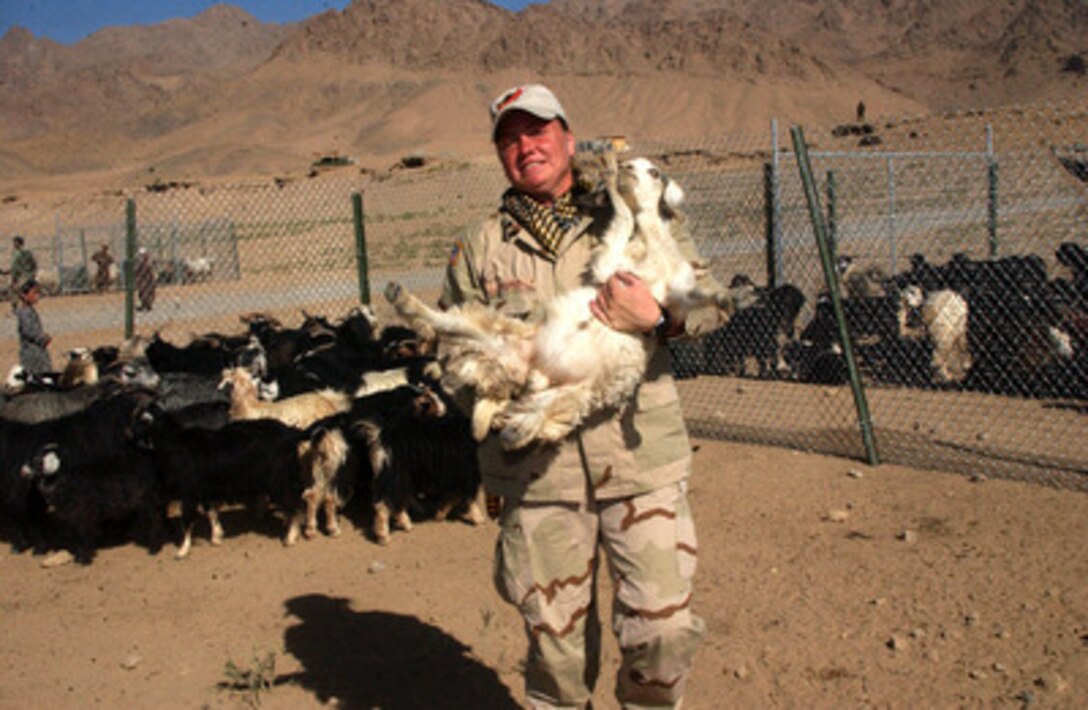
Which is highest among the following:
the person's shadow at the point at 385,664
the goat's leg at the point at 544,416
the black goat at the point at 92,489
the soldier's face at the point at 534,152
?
the soldier's face at the point at 534,152

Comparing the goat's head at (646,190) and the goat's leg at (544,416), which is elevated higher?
the goat's head at (646,190)

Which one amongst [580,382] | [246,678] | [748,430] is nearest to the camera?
[580,382]

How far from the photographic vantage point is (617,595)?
9.60 ft

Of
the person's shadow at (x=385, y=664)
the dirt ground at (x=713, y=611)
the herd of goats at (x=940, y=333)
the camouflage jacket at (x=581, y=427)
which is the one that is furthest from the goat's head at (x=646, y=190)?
the herd of goats at (x=940, y=333)

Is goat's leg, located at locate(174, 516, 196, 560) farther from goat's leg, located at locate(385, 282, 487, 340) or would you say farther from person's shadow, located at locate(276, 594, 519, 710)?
goat's leg, located at locate(385, 282, 487, 340)

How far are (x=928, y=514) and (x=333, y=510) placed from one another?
374 centimetres

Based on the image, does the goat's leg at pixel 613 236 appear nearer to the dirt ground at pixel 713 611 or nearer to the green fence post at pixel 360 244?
the dirt ground at pixel 713 611

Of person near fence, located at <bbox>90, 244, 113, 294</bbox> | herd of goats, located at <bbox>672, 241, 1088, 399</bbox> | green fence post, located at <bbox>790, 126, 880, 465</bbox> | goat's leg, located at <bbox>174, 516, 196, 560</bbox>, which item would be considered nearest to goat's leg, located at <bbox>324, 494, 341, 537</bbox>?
goat's leg, located at <bbox>174, 516, 196, 560</bbox>

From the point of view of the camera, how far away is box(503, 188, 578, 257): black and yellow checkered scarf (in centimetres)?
297

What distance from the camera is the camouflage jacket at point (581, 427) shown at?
2.84 metres

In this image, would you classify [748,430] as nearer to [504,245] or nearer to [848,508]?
[848,508]

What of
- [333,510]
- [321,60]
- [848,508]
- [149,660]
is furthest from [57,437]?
[321,60]

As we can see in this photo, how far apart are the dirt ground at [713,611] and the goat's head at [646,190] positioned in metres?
2.09

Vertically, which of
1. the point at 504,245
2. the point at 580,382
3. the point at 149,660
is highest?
the point at 504,245
